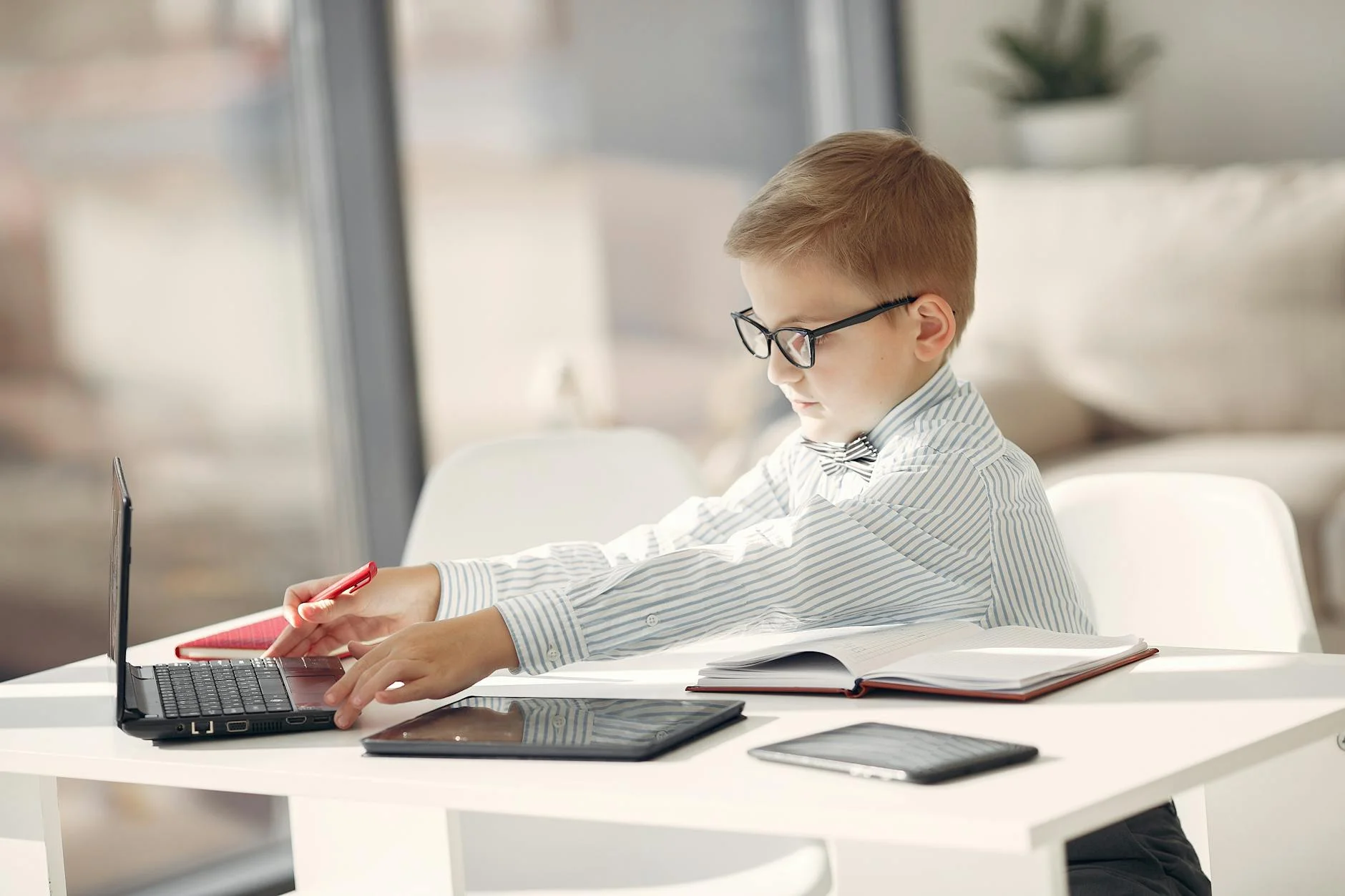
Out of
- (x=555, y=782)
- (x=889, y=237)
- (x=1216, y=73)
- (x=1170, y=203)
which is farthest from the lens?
(x=1216, y=73)

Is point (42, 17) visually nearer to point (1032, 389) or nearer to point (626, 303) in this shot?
point (626, 303)

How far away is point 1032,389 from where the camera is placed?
321 cm

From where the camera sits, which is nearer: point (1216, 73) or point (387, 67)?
point (387, 67)

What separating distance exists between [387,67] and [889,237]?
1396mm

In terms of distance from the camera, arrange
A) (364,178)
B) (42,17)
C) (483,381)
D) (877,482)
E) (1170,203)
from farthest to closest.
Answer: (1170,203) → (483,381) → (364,178) → (42,17) → (877,482)

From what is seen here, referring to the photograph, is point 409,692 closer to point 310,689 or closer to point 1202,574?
point 310,689

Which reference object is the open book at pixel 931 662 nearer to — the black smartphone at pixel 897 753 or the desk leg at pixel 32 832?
the black smartphone at pixel 897 753

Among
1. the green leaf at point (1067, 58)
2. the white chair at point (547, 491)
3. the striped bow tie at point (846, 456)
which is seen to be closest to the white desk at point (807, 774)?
the striped bow tie at point (846, 456)

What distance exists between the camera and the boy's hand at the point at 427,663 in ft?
3.64

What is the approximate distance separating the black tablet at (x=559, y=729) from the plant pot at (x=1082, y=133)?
109 inches

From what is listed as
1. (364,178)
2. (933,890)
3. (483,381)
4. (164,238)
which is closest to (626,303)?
(483,381)

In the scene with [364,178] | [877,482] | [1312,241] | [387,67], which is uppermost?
[387,67]

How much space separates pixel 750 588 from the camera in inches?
49.4

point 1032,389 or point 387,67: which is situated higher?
point 387,67
